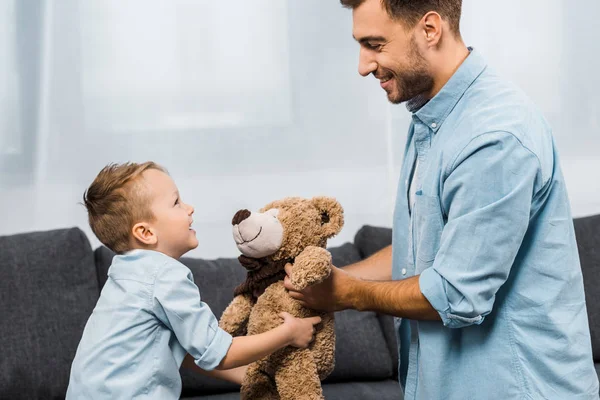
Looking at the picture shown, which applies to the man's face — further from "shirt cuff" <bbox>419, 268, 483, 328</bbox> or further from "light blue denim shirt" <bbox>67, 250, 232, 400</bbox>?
"light blue denim shirt" <bbox>67, 250, 232, 400</bbox>

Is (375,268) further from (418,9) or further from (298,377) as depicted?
(418,9)

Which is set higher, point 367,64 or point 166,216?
point 367,64

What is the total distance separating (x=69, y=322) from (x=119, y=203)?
1000 millimetres

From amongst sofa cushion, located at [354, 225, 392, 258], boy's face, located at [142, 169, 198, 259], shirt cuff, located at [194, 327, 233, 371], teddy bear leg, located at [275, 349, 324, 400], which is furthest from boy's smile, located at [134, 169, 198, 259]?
sofa cushion, located at [354, 225, 392, 258]

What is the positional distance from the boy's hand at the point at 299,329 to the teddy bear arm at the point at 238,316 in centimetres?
12

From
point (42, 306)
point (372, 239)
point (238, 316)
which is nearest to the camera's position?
point (238, 316)

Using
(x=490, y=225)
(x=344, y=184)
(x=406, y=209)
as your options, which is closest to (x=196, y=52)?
Answer: (x=344, y=184)

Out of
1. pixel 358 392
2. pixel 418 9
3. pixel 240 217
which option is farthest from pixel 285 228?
pixel 358 392

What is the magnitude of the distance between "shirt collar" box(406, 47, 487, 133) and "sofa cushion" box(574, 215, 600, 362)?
152 centimetres

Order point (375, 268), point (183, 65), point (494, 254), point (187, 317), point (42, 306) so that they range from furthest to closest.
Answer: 1. point (183, 65)
2. point (42, 306)
3. point (375, 268)
4. point (187, 317)
5. point (494, 254)

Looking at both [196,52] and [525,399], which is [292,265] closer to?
[525,399]

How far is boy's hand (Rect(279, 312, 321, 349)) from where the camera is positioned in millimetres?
1705

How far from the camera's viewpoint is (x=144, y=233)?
1695 millimetres

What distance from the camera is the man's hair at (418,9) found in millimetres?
1650
